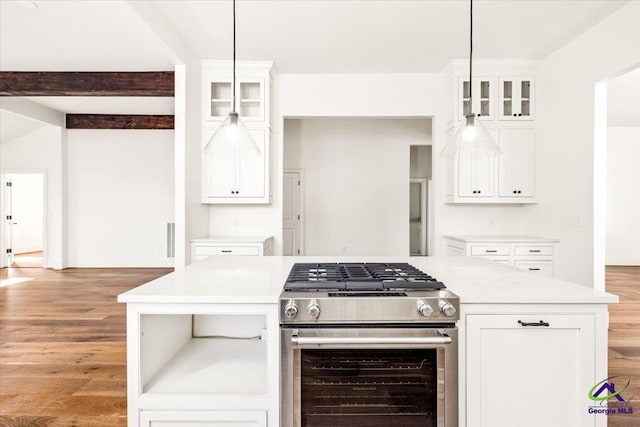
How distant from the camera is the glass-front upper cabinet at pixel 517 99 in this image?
438 cm

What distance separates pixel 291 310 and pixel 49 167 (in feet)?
24.8

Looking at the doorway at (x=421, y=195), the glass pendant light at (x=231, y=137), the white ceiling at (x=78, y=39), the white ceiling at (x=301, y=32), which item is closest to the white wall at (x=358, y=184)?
the doorway at (x=421, y=195)

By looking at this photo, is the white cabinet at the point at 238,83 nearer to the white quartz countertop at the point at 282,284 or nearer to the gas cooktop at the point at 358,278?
the white quartz countertop at the point at 282,284

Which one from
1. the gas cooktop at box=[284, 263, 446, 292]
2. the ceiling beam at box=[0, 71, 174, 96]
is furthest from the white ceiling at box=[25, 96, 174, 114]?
the gas cooktop at box=[284, 263, 446, 292]

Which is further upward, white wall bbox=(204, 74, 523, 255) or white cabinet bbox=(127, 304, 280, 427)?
white wall bbox=(204, 74, 523, 255)

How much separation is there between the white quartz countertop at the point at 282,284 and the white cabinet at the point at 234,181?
7.21 ft

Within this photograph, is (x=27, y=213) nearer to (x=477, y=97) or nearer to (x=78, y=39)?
(x=78, y=39)

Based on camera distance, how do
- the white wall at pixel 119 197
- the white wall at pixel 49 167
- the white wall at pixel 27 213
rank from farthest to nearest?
the white wall at pixel 27 213, the white wall at pixel 119 197, the white wall at pixel 49 167

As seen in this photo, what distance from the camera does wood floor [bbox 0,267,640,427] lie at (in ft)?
7.20

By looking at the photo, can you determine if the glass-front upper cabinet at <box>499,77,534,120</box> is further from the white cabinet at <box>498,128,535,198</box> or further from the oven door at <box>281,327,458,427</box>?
the oven door at <box>281,327,458,427</box>

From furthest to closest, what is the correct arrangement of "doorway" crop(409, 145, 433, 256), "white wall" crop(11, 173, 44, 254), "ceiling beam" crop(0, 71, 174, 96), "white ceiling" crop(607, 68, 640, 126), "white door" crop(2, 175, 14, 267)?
"white wall" crop(11, 173, 44, 254) → "doorway" crop(409, 145, 433, 256) → "white door" crop(2, 175, 14, 267) → "white ceiling" crop(607, 68, 640, 126) → "ceiling beam" crop(0, 71, 174, 96)

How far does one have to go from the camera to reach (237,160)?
14.4ft

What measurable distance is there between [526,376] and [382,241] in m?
5.53

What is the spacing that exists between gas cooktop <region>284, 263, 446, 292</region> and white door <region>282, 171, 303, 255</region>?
15.5 feet
